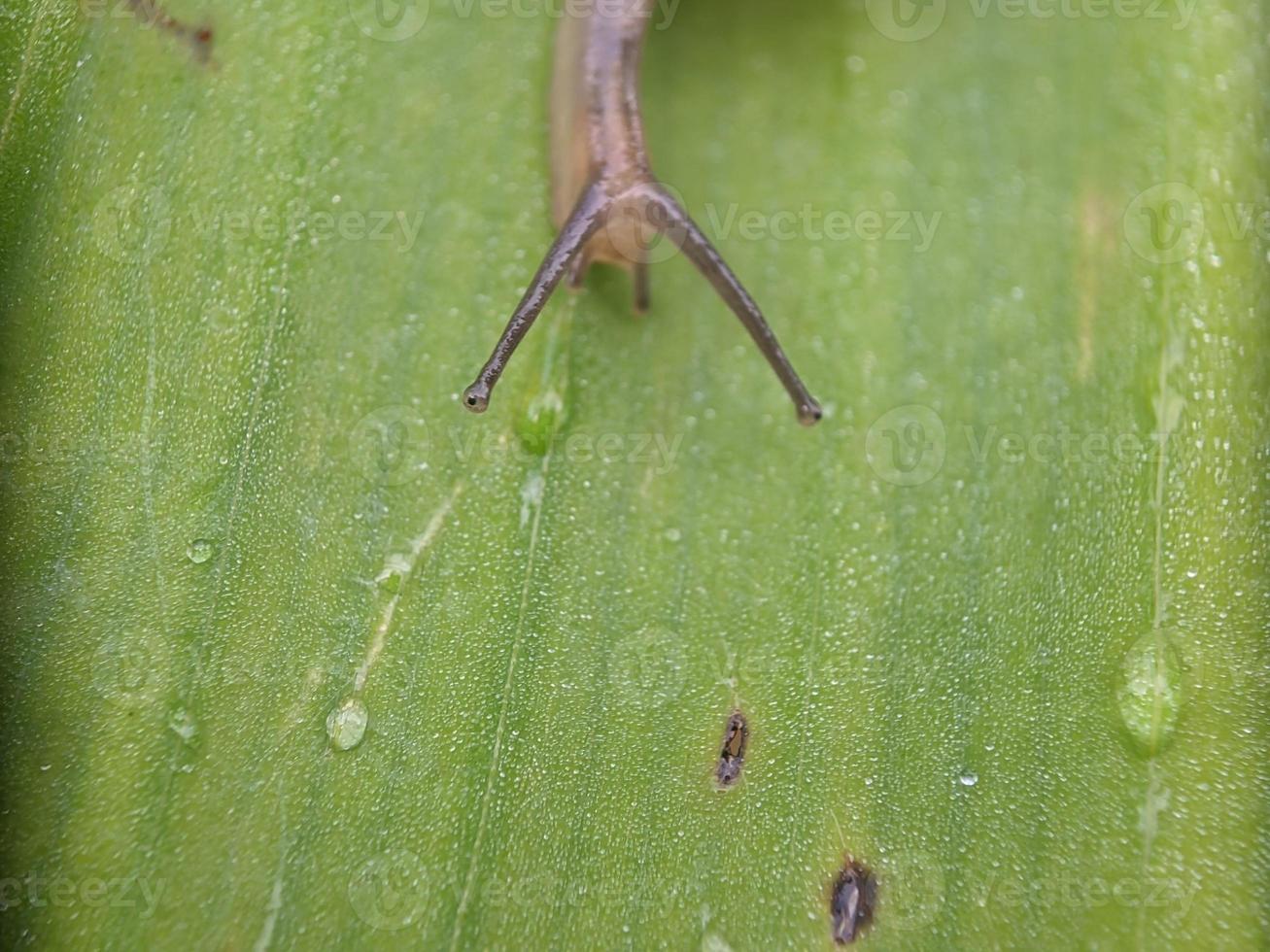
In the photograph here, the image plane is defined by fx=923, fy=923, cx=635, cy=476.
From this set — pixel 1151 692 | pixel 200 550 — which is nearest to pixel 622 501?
pixel 200 550

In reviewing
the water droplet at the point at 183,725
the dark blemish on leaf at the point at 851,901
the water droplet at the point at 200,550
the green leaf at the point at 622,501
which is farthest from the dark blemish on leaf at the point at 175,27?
the dark blemish on leaf at the point at 851,901

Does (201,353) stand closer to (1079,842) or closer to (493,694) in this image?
(493,694)

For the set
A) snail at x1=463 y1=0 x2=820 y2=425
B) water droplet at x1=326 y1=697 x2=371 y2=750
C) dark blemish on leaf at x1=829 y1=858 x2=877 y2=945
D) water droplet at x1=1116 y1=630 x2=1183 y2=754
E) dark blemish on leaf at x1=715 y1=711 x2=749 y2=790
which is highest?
snail at x1=463 y1=0 x2=820 y2=425

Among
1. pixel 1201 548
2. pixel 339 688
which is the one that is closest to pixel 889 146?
pixel 1201 548

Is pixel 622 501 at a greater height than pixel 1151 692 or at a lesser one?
greater

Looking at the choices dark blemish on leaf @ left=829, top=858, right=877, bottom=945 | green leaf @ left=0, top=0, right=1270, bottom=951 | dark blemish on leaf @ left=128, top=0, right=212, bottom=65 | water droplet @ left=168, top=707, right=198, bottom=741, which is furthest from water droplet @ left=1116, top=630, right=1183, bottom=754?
dark blemish on leaf @ left=128, top=0, right=212, bottom=65

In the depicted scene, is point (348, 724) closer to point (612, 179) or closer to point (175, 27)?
point (612, 179)

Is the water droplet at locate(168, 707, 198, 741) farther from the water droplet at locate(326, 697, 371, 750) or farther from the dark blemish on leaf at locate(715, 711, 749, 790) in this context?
the dark blemish on leaf at locate(715, 711, 749, 790)
